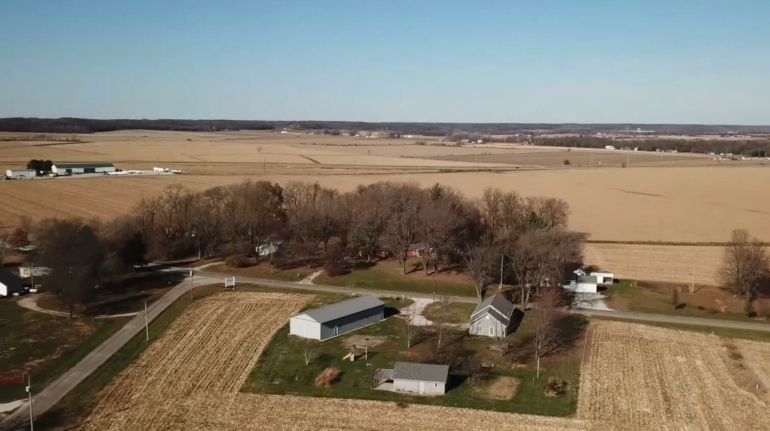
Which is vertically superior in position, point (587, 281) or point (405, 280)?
point (587, 281)

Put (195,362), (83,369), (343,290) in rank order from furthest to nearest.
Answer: (343,290) → (195,362) → (83,369)

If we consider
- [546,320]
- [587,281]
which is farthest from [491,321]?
[587,281]

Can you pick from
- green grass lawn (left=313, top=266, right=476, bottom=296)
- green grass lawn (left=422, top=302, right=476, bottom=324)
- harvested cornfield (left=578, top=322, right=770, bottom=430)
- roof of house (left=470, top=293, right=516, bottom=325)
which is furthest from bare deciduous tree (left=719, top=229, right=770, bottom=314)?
green grass lawn (left=422, top=302, right=476, bottom=324)

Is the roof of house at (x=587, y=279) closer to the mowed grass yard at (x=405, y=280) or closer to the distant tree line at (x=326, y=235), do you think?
the distant tree line at (x=326, y=235)

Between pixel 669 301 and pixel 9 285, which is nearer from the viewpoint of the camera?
pixel 669 301

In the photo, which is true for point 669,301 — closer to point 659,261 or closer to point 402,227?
point 659,261

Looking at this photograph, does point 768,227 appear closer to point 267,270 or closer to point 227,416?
point 267,270

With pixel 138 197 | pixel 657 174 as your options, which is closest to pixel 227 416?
pixel 138 197
